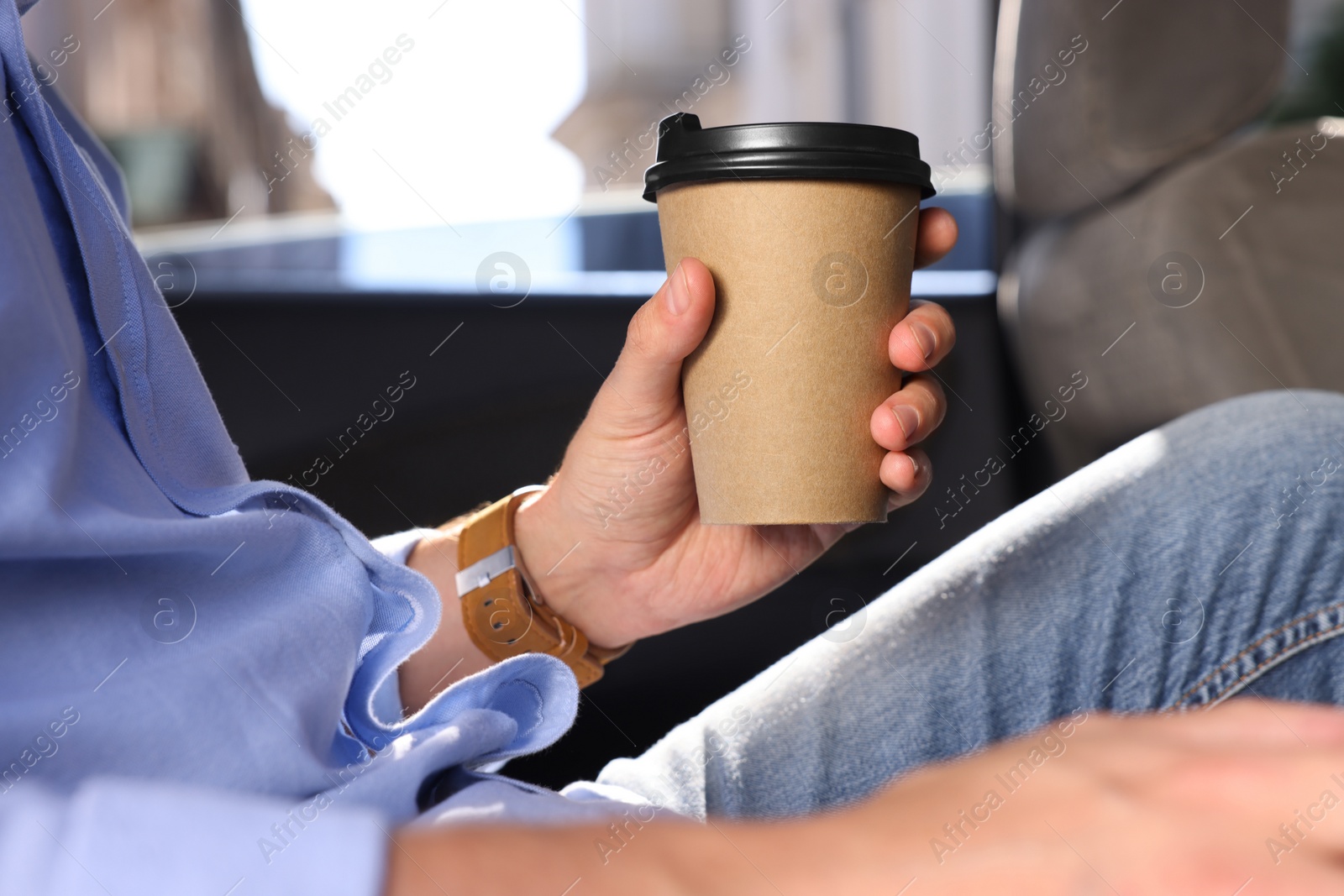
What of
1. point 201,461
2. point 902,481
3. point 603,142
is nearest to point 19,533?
point 201,461

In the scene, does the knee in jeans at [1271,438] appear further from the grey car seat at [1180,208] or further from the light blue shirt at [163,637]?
the grey car seat at [1180,208]

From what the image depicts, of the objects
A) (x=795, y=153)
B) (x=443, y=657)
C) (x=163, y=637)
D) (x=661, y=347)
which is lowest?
(x=443, y=657)

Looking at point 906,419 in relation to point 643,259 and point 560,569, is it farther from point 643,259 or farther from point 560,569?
point 643,259

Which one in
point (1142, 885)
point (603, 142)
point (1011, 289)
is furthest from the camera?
point (603, 142)

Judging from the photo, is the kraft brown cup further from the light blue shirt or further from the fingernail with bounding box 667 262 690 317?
the light blue shirt

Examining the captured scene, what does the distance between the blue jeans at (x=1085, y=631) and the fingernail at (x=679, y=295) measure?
0.95 ft

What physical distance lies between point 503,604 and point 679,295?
320 millimetres

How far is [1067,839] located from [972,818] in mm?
31

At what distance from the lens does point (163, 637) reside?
0.51 m

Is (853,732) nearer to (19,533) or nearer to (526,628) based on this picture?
(526,628)

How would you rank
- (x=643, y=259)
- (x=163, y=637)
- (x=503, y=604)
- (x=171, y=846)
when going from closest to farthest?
(x=171, y=846) → (x=163, y=637) → (x=503, y=604) → (x=643, y=259)

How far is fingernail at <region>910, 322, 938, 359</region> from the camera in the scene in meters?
0.71

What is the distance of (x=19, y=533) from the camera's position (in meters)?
0.45

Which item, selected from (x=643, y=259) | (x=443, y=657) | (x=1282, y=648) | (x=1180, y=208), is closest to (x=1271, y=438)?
(x=1282, y=648)
